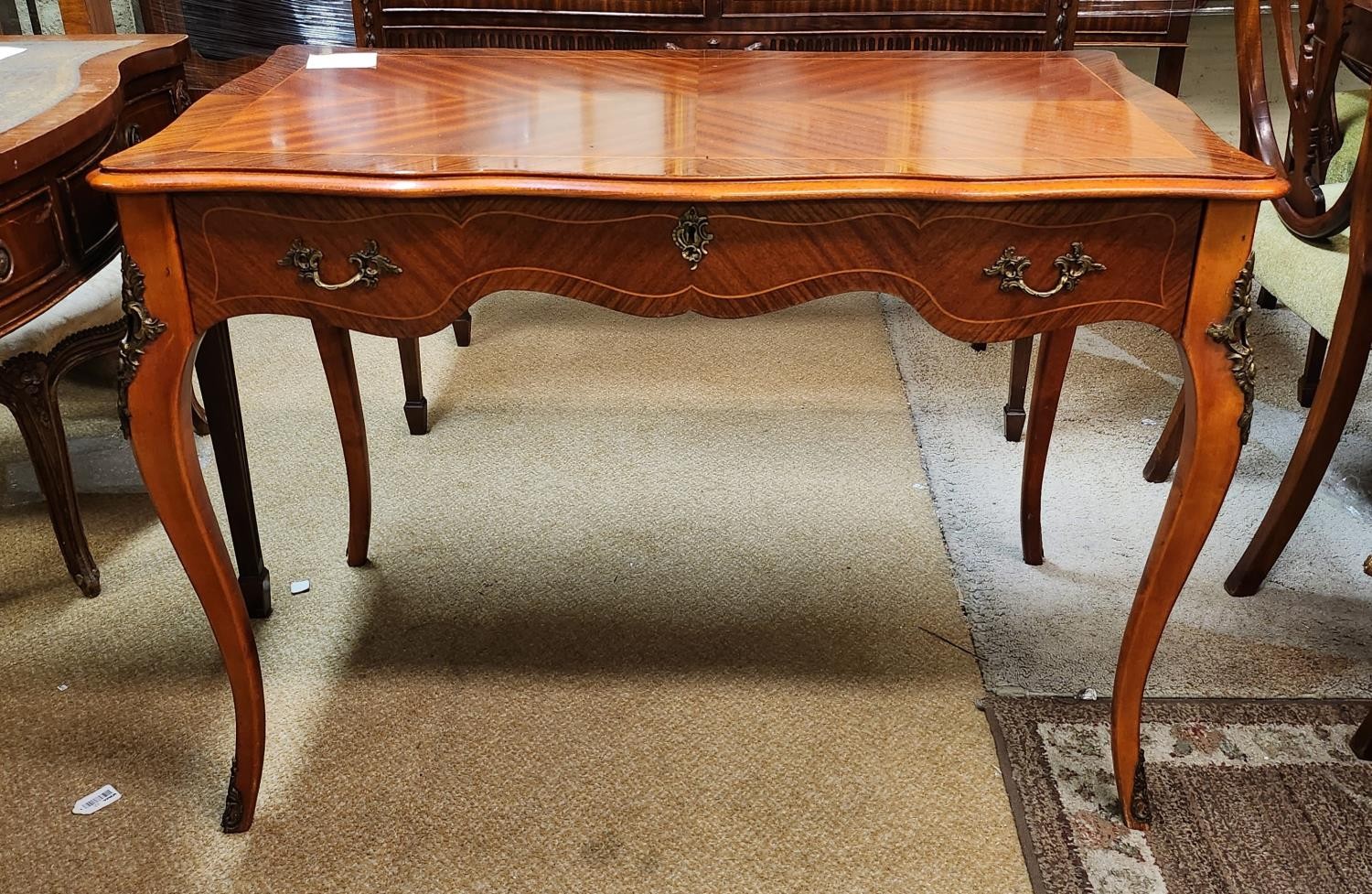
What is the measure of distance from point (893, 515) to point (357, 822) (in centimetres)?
104

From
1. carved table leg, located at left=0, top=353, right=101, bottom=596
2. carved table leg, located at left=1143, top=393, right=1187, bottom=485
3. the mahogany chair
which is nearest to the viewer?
the mahogany chair

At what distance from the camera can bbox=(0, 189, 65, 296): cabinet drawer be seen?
3.84 feet

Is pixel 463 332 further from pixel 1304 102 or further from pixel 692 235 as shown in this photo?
pixel 1304 102

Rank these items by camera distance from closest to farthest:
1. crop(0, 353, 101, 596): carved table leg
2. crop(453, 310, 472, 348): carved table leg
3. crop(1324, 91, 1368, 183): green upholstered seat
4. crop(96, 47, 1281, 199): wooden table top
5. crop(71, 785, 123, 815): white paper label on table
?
crop(96, 47, 1281, 199): wooden table top, crop(71, 785, 123, 815): white paper label on table, crop(0, 353, 101, 596): carved table leg, crop(1324, 91, 1368, 183): green upholstered seat, crop(453, 310, 472, 348): carved table leg

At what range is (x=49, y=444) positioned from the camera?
5.68 feet

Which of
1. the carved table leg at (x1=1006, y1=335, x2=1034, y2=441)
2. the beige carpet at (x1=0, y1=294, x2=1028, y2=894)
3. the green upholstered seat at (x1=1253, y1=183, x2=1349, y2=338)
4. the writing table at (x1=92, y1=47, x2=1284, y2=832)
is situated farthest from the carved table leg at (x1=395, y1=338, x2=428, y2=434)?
the green upholstered seat at (x1=1253, y1=183, x2=1349, y2=338)

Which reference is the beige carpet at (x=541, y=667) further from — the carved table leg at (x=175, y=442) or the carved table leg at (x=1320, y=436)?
the carved table leg at (x=1320, y=436)

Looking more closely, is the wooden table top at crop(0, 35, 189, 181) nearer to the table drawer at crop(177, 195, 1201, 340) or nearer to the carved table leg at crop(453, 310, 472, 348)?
the table drawer at crop(177, 195, 1201, 340)

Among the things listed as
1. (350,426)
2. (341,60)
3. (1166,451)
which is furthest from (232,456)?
(1166,451)

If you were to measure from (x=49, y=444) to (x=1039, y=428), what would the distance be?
1.51 meters

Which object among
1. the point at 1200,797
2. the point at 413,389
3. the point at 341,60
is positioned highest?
the point at 341,60

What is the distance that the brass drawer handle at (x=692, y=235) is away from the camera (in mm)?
1138

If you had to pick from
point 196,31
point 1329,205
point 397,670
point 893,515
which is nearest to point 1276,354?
point 1329,205

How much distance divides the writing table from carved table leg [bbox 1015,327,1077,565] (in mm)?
498
